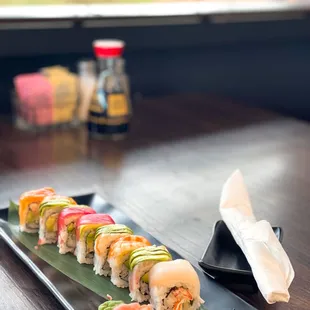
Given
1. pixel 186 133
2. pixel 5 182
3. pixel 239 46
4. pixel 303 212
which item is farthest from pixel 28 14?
pixel 303 212

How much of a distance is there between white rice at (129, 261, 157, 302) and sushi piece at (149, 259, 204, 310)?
0.02 m

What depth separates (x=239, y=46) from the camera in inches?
106

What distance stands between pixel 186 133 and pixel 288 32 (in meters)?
1.17

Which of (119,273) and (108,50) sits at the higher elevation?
(108,50)

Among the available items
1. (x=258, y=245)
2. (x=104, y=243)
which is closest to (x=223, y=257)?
(x=258, y=245)

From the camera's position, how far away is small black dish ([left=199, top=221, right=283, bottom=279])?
3.07 feet

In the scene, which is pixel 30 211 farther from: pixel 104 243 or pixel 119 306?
pixel 119 306

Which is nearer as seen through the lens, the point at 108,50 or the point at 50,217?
the point at 50,217

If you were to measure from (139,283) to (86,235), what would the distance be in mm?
147

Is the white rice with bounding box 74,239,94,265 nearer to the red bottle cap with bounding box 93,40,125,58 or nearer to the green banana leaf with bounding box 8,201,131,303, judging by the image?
the green banana leaf with bounding box 8,201,131,303

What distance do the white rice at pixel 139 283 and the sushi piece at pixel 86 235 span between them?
12cm

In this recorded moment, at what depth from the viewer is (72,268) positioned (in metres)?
0.99

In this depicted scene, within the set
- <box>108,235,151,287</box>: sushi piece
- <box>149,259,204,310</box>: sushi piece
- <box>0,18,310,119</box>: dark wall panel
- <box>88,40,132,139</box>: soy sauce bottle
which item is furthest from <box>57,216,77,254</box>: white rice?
<box>0,18,310,119</box>: dark wall panel

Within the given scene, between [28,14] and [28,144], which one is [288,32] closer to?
[28,14]
